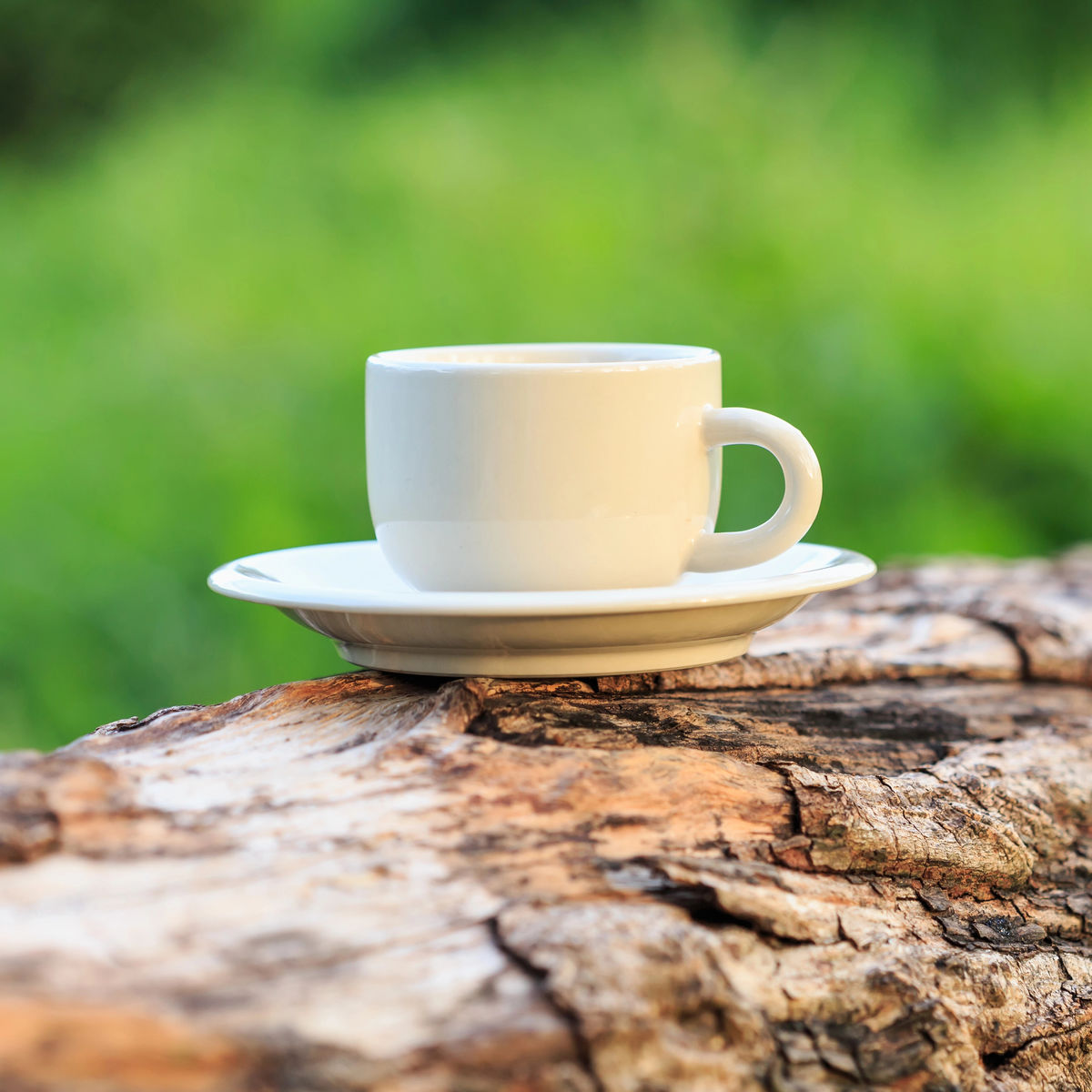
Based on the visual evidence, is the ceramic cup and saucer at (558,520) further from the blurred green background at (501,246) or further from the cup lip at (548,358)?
Answer: the blurred green background at (501,246)

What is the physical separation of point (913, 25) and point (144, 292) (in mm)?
1828

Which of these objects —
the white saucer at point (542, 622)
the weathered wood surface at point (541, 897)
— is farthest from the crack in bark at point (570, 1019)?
the white saucer at point (542, 622)

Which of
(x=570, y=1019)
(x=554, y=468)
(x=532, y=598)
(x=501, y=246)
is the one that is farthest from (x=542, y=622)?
(x=501, y=246)

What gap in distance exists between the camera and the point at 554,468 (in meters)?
0.80

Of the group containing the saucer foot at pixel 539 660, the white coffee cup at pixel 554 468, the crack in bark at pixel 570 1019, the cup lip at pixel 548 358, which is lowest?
the crack in bark at pixel 570 1019

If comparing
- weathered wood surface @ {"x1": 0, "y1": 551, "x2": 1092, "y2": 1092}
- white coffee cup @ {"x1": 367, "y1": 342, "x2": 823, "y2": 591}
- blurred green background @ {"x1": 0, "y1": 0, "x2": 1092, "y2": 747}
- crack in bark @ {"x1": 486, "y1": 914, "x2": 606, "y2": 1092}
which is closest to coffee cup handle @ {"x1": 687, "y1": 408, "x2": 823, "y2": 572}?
white coffee cup @ {"x1": 367, "y1": 342, "x2": 823, "y2": 591}

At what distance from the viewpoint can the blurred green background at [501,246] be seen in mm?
2387

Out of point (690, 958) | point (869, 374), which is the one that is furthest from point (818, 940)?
point (869, 374)

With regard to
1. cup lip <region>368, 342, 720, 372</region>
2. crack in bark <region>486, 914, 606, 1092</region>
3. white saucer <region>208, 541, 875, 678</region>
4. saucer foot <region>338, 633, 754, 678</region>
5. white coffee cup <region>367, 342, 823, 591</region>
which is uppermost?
cup lip <region>368, 342, 720, 372</region>

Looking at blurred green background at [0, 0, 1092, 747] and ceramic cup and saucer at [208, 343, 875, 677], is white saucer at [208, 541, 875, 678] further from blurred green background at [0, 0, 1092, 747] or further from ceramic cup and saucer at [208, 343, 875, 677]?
blurred green background at [0, 0, 1092, 747]

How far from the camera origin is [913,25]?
279 cm

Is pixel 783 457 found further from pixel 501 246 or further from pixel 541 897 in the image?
pixel 501 246

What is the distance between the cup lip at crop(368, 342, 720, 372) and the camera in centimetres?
80

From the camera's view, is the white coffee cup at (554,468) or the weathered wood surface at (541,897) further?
the white coffee cup at (554,468)
